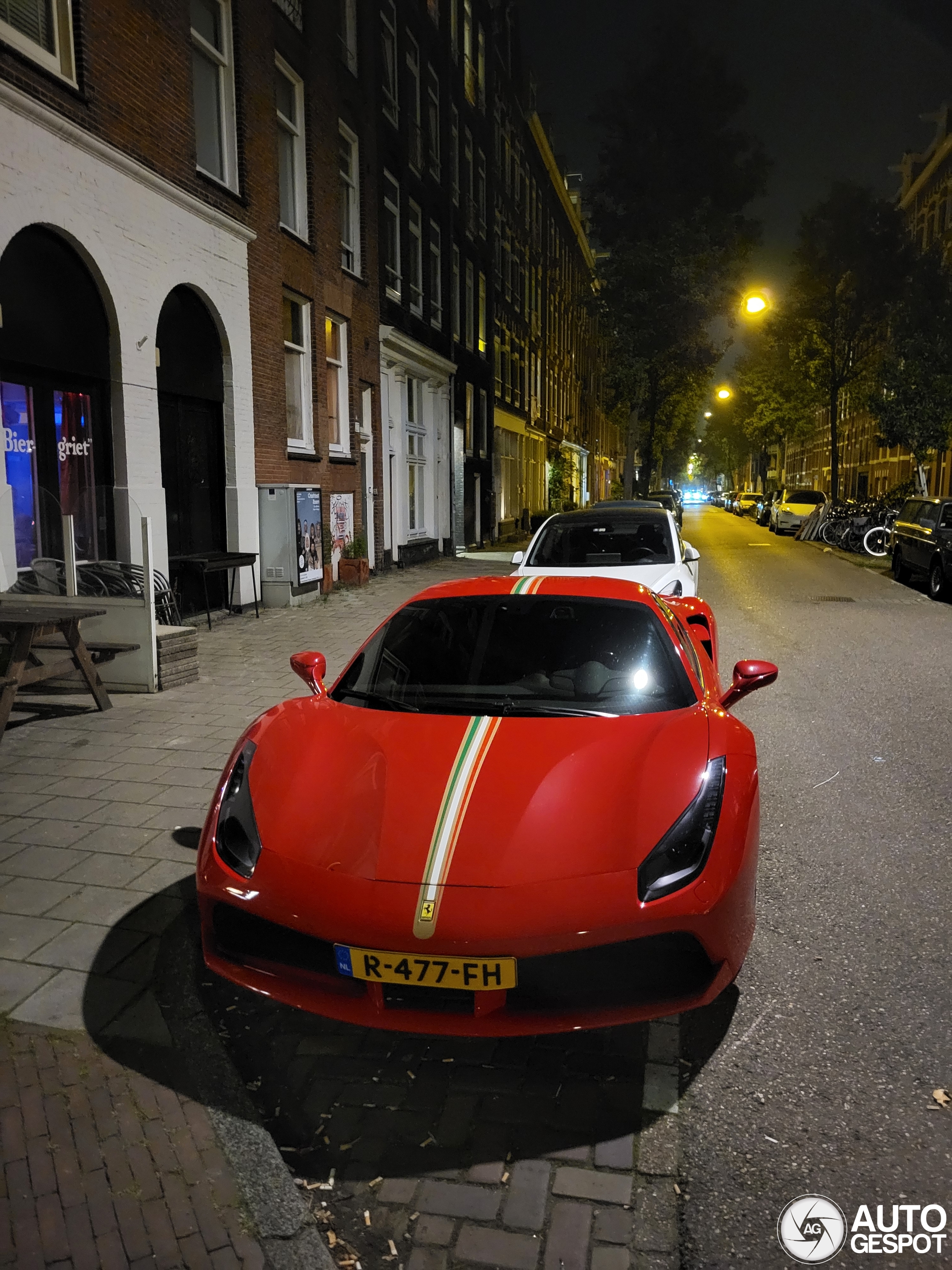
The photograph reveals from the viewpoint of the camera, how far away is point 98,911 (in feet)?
12.9

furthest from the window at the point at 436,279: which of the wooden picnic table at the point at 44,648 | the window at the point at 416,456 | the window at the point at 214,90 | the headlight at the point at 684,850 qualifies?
the headlight at the point at 684,850

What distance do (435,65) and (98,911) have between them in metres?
26.6

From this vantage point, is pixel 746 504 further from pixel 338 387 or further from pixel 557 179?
pixel 338 387

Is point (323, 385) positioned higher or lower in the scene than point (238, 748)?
higher

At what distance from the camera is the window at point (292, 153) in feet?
52.7

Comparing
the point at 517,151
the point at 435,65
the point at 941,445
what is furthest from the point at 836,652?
the point at 517,151

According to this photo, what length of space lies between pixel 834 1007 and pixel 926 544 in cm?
1502

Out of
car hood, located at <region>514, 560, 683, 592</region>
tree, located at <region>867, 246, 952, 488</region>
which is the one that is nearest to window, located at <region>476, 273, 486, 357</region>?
tree, located at <region>867, 246, 952, 488</region>

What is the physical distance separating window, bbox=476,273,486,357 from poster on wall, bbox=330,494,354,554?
14415 mm

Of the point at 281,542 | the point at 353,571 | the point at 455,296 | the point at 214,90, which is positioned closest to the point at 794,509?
the point at 455,296

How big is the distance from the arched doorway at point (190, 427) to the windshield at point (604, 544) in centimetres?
517

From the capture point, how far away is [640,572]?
30.9 ft

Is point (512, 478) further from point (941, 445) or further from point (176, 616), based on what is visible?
point (176, 616)

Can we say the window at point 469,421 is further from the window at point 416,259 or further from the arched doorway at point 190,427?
the arched doorway at point 190,427
